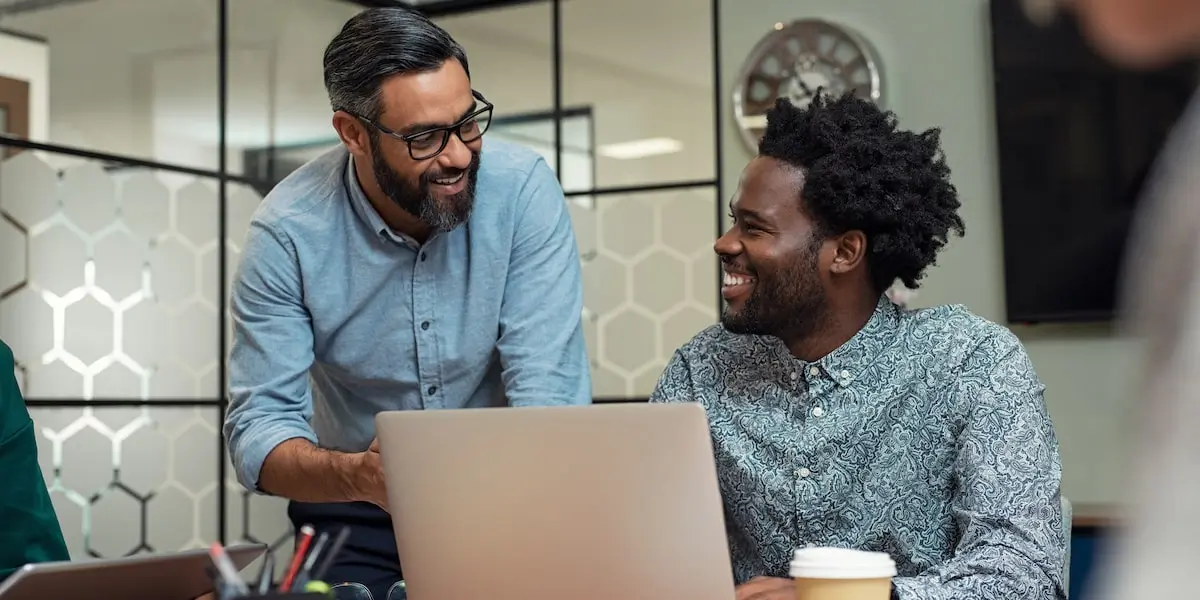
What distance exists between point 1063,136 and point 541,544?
122 inches

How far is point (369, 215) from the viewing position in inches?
82.9

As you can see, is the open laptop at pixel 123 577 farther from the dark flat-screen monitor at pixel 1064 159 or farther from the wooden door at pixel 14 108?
the dark flat-screen monitor at pixel 1064 159

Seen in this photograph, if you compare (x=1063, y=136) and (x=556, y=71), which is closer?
(x=1063, y=136)

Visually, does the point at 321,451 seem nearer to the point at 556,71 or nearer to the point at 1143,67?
the point at 1143,67

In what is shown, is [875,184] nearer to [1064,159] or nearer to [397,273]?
[397,273]

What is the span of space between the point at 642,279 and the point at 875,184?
2942 mm

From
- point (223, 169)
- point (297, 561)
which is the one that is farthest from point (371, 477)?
point (223, 169)

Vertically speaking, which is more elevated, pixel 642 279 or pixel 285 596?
pixel 642 279

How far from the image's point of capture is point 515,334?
2.06 m

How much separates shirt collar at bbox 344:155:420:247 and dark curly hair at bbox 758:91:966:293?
593 millimetres

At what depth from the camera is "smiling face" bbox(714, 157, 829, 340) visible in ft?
6.05

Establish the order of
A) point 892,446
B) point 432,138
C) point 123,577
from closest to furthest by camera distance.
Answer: point 123,577 < point 892,446 < point 432,138

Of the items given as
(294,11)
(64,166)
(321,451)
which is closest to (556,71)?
(294,11)

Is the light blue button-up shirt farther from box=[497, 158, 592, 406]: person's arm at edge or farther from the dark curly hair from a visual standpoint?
the dark curly hair
